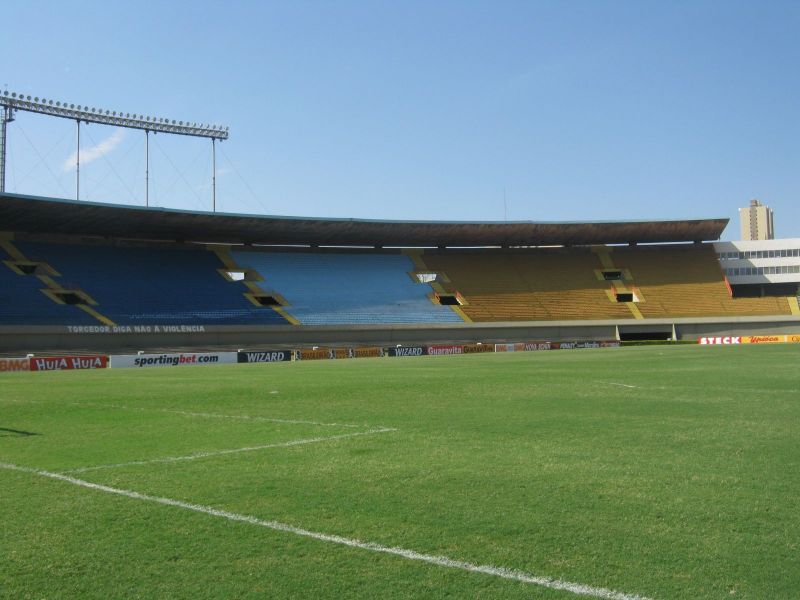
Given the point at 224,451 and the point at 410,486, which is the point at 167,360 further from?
the point at 410,486

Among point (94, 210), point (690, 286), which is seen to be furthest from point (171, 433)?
point (690, 286)

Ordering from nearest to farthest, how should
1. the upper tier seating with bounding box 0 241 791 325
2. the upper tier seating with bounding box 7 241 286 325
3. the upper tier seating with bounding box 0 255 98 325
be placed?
1. the upper tier seating with bounding box 0 255 98 325
2. the upper tier seating with bounding box 7 241 286 325
3. the upper tier seating with bounding box 0 241 791 325

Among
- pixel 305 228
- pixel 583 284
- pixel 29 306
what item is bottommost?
pixel 29 306

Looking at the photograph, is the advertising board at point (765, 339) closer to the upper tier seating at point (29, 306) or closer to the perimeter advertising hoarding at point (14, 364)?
the upper tier seating at point (29, 306)

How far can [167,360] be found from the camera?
1692 inches

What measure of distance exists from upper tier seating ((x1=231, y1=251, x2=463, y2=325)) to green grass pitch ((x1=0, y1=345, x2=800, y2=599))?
158ft

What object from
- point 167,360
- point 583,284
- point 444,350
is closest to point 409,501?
point 167,360

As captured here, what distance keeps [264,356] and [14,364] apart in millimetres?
14996

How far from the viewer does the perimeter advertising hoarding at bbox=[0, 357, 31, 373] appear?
37.7m

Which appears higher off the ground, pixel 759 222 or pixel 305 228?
pixel 759 222

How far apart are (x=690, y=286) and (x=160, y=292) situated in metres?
48.2

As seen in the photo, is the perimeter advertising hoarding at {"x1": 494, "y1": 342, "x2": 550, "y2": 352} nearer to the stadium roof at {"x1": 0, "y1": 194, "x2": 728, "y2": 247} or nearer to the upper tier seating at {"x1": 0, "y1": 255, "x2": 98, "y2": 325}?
the stadium roof at {"x1": 0, "y1": 194, "x2": 728, "y2": 247}

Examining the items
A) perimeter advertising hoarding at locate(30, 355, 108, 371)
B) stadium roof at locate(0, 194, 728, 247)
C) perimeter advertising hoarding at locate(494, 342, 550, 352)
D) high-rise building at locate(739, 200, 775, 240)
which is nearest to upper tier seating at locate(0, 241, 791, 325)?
stadium roof at locate(0, 194, 728, 247)

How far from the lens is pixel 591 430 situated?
10.6 meters
